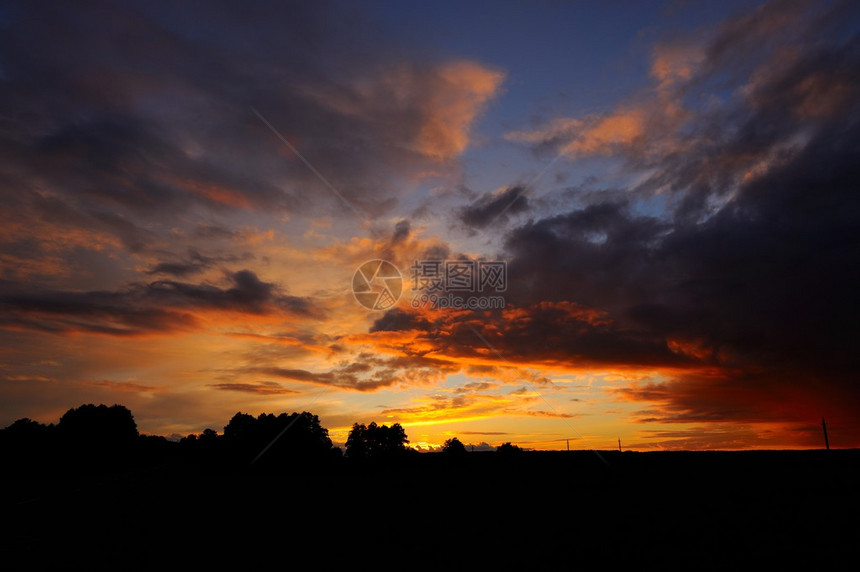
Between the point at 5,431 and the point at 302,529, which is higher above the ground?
the point at 5,431

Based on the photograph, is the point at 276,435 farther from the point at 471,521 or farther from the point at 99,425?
the point at 471,521

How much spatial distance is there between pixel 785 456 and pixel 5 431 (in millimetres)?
119148

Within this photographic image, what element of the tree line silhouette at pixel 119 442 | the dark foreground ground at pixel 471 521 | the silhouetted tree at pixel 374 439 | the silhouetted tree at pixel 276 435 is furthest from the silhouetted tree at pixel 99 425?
the dark foreground ground at pixel 471 521

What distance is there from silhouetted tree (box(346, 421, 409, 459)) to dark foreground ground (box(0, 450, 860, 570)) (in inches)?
4188

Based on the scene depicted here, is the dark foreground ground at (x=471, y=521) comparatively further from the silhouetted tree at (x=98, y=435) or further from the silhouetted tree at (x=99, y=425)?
the silhouetted tree at (x=99, y=425)

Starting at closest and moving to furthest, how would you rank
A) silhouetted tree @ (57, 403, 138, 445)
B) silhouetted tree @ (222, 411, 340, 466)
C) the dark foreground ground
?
the dark foreground ground, silhouetted tree @ (222, 411, 340, 466), silhouetted tree @ (57, 403, 138, 445)

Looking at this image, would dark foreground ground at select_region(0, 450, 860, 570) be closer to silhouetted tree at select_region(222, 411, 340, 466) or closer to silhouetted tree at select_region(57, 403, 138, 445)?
silhouetted tree at select_region(222, 411, 340, 466)

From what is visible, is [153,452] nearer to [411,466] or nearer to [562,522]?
[411,466]

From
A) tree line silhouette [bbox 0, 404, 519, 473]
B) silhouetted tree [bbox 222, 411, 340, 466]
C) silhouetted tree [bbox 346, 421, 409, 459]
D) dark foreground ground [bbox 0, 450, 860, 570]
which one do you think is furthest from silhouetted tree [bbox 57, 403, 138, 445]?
dark foreground ground [bbox 0, 450, 860, 570]

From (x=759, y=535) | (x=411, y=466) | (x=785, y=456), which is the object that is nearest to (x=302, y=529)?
(x=759, y=535)

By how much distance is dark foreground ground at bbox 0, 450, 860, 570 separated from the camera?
62.2 feet

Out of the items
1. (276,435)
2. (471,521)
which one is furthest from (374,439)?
(471,521)

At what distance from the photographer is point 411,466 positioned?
152ft

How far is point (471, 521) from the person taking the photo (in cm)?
2430
